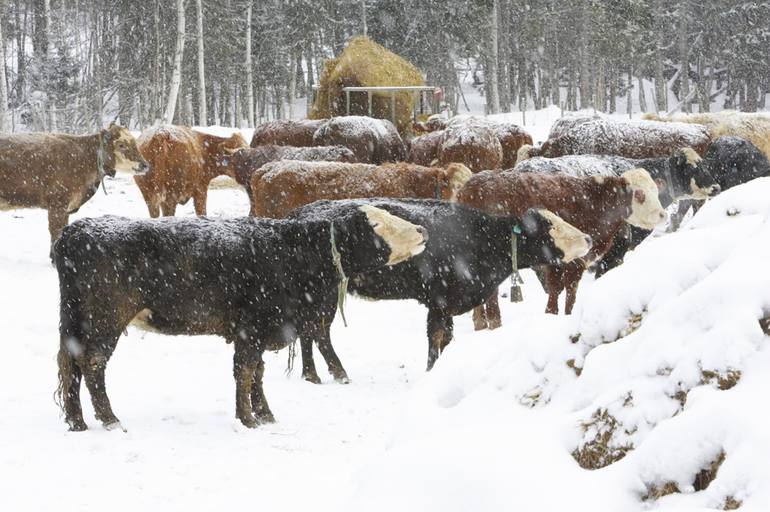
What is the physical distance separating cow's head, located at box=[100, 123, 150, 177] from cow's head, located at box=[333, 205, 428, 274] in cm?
649

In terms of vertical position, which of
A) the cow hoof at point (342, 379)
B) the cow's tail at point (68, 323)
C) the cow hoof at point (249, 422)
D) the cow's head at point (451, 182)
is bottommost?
the cow hoof at point (342, 379)

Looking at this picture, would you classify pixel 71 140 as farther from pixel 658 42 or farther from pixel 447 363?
pixel 658 42

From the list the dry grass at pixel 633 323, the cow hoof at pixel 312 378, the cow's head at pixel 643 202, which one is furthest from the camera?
the cow's head at pixel 643 202

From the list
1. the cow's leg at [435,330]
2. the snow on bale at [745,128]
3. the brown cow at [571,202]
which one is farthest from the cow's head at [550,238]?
the snow on bale at [745,128]

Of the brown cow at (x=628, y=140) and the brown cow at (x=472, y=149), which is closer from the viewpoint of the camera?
the brown cow at (x=628, y=140)

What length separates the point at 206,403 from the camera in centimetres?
641

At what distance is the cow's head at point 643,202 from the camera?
9820 millimetres

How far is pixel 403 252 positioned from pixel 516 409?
Answer: 3.29 meters

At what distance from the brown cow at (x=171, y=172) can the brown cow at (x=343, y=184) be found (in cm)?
330

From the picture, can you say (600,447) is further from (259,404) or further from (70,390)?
(70,390)

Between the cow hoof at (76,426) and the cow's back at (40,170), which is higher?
the cow's back at (40,170)

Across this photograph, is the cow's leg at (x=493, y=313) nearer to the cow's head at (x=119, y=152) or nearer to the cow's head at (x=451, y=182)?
the cow's head at (x=451, y=182)

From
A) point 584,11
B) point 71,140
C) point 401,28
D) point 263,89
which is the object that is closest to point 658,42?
point 584,11

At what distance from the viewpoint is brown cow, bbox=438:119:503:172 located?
15.6 metres
